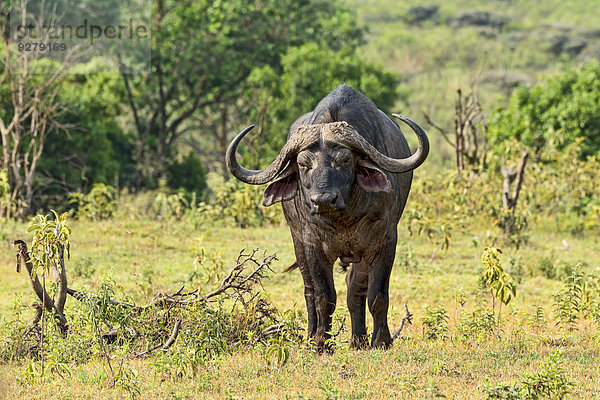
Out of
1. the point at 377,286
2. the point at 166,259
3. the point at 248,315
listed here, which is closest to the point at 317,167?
the point at 377,286

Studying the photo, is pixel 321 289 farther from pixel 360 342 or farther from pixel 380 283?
pixel 360 342

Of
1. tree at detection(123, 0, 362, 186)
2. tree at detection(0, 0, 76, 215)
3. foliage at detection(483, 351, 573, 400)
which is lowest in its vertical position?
foliage at detection(483, 351, 573, 400)

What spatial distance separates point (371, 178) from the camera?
570cm

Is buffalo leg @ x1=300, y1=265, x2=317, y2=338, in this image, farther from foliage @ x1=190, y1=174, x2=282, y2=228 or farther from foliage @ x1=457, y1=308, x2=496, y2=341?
foliage @ x1=190, y1=174, x2=282, y2=228

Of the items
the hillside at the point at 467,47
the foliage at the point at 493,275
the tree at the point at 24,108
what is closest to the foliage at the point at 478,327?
the foliage at the point at 493,275

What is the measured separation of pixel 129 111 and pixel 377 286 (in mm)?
19039

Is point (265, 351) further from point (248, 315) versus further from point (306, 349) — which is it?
point (248, 315)

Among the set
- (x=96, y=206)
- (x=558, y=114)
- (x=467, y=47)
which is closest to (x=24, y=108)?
(x=96, y=206)

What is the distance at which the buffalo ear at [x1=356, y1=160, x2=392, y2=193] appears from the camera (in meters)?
5.64

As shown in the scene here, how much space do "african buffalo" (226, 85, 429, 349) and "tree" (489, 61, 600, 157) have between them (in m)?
11.2

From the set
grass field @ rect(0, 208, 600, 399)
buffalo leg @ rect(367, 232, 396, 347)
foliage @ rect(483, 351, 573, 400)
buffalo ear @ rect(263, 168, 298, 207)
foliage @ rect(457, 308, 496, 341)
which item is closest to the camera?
foliage @ rect(483, 351, 573, 400)

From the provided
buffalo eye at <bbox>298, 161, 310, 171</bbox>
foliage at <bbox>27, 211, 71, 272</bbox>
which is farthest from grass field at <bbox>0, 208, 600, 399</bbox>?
buffalo eye at <bbox>298, 161, 310, 171</bbox>

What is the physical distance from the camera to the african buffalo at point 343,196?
220 inches

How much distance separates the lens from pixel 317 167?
5.55 meters
